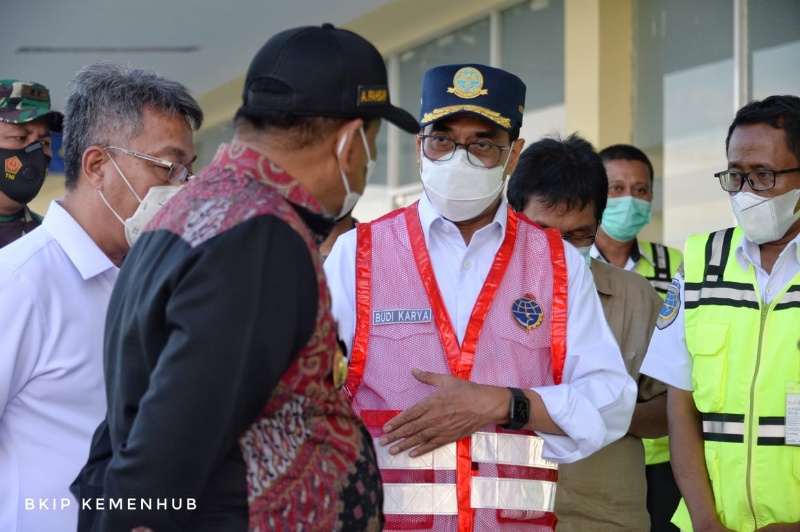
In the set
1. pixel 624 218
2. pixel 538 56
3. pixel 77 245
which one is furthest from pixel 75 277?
pixel 538 56

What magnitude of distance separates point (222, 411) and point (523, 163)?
2608 mm

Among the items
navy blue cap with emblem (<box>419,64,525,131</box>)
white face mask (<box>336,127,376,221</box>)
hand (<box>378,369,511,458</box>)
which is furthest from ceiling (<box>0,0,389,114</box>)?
white face mask (<box>336,127,376,221</box>)

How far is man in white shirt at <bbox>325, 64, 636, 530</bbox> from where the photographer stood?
2.82m

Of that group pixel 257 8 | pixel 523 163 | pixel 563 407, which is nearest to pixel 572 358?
pixel 563 407

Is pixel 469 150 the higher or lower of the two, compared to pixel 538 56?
lower

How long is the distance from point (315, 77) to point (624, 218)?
12.3 feet

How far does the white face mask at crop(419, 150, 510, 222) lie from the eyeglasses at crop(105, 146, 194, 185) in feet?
2.45

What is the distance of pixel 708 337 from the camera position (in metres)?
3.38

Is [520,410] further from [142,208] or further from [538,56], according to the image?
[538,56]

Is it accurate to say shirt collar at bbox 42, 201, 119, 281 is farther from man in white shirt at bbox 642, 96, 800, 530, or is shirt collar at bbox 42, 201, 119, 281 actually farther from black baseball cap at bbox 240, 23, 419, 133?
man in white shirt at bbox 642, 96, 800, 530

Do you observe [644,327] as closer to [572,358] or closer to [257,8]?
[572,358]

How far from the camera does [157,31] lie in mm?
10969

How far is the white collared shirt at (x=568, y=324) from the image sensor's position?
111 inches

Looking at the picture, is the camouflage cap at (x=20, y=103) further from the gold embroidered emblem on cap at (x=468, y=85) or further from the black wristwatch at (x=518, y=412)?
the black wristwatch at (x=518, y=412)
